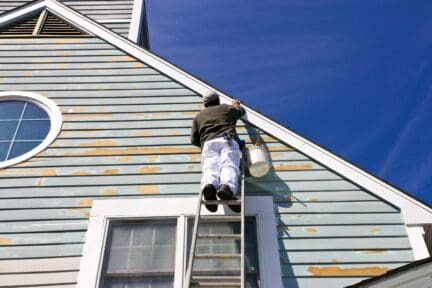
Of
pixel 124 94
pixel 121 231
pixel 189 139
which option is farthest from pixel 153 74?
pixel 121 231

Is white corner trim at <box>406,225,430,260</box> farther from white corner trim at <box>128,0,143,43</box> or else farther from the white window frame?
white corner trim at <box>128,0,143,43</box>

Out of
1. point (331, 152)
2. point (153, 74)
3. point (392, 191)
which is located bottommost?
point (392, 191)

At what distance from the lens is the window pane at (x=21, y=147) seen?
221 inches

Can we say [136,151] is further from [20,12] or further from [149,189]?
[20,12]

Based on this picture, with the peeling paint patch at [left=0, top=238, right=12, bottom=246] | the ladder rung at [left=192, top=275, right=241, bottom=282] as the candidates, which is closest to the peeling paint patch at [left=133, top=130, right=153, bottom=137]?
the peeling paint patch at [left=0, top=238, right=12, bottom=246]

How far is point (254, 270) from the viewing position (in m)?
4.44

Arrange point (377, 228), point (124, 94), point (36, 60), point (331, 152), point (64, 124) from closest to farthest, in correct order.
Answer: point (377, 228)
point (331, 152)
point (64, 124)
point (124, 94)
point (36, 60)

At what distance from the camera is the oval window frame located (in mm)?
5508

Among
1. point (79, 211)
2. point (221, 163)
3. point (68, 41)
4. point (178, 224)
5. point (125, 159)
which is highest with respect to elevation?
point (68, 41)

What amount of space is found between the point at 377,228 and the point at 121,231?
8.25ft

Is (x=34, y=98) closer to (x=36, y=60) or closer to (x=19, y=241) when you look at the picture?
(x=36, y=60)

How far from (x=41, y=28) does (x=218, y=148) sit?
167 inches

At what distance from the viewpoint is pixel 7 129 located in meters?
5.98

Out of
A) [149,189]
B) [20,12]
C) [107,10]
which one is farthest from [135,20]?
[149,189]
